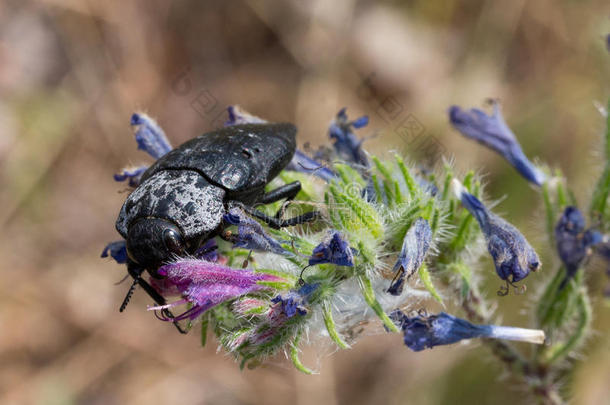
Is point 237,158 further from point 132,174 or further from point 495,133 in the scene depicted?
point 495,133

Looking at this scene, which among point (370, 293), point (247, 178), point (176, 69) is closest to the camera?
point (370, 293)

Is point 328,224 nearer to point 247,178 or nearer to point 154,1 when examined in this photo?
point 247,178

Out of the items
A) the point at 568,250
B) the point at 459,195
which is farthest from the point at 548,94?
the point at 459,195

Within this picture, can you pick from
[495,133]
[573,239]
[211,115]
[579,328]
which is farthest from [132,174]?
[211,115]

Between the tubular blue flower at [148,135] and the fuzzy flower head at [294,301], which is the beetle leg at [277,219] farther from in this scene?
the tubular blue flower at [148,135]

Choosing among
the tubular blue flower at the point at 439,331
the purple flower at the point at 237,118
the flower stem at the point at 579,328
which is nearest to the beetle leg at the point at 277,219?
the tubular blue flower at the point at 439,331

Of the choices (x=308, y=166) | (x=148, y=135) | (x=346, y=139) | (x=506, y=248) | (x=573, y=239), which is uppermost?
(x=148, y=135)

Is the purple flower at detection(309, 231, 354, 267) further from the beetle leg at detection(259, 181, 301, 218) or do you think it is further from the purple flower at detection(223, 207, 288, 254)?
the beetle leg at detection(259, 181, 301, 218)
